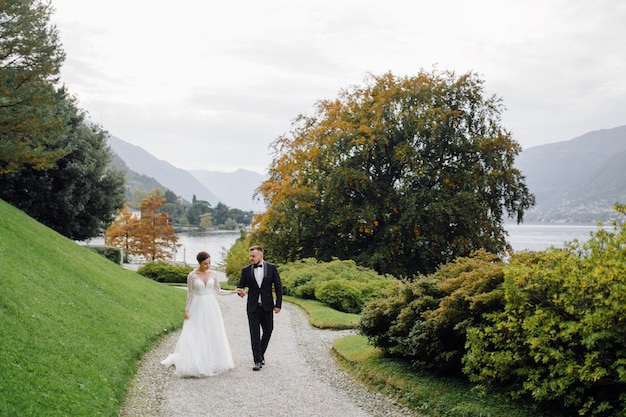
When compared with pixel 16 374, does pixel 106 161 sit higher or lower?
higher

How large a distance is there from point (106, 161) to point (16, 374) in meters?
30.2

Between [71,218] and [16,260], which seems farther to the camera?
[71,218]

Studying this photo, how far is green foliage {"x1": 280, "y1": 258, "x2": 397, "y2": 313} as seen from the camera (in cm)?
2052

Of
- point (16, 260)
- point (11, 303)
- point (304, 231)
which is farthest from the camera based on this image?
point (304, 231)

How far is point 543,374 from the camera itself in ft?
22.7

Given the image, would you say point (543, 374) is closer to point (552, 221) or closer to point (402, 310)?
point (402, 310)

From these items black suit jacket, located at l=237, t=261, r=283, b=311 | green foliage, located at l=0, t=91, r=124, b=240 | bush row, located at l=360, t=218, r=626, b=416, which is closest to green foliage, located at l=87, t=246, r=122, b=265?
green foliage, located at l=0, t=91, r=124, b=240

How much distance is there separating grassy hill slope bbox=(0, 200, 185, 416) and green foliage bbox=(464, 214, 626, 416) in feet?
17.1

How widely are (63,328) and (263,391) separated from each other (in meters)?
3.75

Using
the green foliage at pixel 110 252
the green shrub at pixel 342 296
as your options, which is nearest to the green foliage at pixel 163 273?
the green foliage at pixel 110 252

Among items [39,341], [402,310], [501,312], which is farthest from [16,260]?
[501,312]

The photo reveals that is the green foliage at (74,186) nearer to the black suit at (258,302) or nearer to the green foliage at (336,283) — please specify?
the green foliage at (336,283)

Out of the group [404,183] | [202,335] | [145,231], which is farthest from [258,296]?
[145,231]

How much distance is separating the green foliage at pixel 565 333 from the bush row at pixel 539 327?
0.01 m
